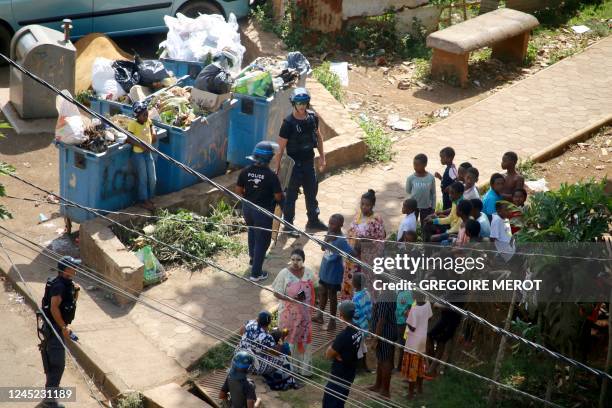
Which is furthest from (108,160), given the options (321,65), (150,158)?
(321,65)

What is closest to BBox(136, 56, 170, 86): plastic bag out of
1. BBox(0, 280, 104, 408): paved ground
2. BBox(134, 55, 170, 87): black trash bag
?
BBox(134, 55, 170, 87): black trash bag

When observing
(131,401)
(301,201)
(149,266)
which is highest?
(301,201)

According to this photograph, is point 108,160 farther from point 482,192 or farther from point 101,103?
point 482,192

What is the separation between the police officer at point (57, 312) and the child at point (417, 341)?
270 cm

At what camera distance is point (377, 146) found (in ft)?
39.4

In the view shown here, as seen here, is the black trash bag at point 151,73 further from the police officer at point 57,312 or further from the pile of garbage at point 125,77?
the police officer at point 57,312

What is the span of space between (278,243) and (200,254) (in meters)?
0.91

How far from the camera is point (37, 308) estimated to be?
9.20m

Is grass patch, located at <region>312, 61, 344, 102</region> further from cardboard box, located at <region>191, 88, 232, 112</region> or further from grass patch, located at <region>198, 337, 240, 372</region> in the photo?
grass patch, located at <region>198, 337, 240, 372</region>

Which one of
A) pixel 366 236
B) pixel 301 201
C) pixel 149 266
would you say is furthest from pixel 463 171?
pixel 149 266

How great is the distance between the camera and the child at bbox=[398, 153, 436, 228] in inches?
368

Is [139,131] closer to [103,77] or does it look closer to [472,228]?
[103,77]

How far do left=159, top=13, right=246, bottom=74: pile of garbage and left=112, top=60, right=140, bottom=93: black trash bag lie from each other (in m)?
0.75

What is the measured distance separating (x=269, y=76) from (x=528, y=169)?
129 inches
